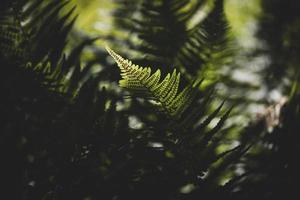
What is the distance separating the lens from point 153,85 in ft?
2.15

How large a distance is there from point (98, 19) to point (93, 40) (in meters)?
0.17

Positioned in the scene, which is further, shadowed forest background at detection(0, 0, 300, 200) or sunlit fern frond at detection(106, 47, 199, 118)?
shadowed forest background at detection(0, 0, 300, 200)

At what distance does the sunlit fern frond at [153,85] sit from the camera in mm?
626

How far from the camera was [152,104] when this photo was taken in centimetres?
98

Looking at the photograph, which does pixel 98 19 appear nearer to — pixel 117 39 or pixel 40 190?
pixel 117 39

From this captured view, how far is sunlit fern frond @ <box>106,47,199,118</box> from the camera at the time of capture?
0.63m

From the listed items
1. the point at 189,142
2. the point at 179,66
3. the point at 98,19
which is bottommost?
the point at 189,142

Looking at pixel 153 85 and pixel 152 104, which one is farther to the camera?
pixel 152 104

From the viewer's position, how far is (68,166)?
83cm

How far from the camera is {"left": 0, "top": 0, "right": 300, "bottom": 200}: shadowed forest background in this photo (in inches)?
31.3

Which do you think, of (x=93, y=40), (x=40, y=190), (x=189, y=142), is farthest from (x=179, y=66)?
(x=40, y=190)

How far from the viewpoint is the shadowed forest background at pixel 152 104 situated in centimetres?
79

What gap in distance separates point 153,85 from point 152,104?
1.06ft

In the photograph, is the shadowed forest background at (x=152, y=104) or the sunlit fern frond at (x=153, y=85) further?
the shadowed forest background at (x=152, y=104)
